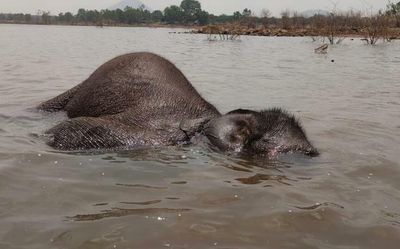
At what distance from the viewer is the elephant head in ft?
15.8

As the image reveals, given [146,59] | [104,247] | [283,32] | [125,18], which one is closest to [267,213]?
[104,247]

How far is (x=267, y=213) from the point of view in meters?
3.34

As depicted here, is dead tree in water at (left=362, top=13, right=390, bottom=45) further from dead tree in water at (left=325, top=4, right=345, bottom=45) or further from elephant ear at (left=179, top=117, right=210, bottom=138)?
elephant ear at (left=179, top=117, right=210, bottom=138)

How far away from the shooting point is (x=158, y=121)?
505 cm

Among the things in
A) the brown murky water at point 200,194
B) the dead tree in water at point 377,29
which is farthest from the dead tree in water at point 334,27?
the brown murky water at point 200,194

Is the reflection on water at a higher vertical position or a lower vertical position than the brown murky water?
higher

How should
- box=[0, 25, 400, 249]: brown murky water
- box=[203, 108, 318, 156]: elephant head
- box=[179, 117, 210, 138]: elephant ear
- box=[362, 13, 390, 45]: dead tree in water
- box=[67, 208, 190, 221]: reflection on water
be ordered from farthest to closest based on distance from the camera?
box=[362, 13, 390, 45]: dead tree in water < box=[179, 117, 210, 138]: elephant ear < box=[203, 108, 318, 156]: elephant head < box=[67, 208, 190, 221]: reflection on water < box=[0, 25, 400, 249]: brown murky water

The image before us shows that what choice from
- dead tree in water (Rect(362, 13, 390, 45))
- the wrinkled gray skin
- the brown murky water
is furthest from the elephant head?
dead tree in water (Rect(362, 13, 390, 45))

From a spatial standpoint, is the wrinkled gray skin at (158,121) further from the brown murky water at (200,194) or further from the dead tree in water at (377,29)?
the dead tree in water at (377,29)

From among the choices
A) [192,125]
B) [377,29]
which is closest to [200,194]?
[192,125]

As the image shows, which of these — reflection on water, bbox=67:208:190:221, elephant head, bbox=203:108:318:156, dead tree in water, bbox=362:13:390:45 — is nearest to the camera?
reflection on water, bbox=67:208:190:221

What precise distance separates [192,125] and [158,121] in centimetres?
32

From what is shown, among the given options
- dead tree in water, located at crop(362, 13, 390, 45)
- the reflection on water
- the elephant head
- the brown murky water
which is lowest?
the brown murky water

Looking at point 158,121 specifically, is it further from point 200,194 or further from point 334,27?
point 334,27
